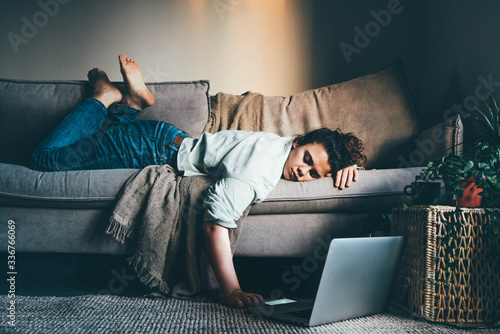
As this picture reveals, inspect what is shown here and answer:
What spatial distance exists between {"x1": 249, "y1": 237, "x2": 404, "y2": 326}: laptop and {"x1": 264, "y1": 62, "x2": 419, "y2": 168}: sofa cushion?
82 centimetres

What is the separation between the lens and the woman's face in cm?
154

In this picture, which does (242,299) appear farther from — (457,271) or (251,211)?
(457,271)

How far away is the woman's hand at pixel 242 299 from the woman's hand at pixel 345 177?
1.69 ft

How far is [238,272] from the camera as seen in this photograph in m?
1.84

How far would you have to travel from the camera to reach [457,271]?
117 cm

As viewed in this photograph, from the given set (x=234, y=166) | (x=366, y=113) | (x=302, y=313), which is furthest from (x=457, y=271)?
(x=366, y=113)

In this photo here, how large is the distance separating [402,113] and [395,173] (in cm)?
60

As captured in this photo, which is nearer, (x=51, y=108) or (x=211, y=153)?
→ (x=211, y=153)

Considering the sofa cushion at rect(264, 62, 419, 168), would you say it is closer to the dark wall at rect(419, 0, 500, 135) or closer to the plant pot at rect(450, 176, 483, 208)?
the dark wall at rect(419, 0, 500, 135)

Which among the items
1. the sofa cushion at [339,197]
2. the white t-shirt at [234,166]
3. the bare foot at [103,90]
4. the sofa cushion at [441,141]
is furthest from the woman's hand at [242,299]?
the bare foot at [103,90]

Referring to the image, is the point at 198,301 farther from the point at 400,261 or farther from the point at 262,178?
Answer: the point at 400,261

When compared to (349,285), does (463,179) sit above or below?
above

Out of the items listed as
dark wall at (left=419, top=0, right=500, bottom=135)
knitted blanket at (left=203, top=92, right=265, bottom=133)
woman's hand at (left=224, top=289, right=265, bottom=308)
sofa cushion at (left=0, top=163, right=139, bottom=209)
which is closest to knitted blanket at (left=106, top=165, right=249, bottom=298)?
sofa cushion at (left=0, top=163, right=139, bottom=209)

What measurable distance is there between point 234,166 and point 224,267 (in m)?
0.34
